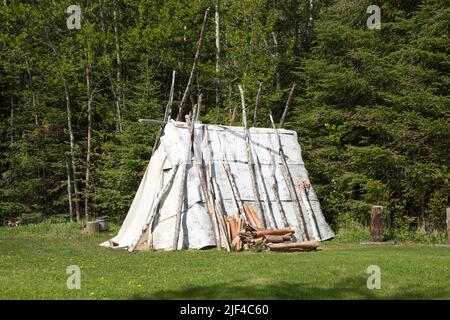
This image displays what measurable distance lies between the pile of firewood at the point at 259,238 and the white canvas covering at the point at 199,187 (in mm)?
589

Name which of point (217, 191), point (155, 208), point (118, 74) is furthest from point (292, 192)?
point (118, 74)

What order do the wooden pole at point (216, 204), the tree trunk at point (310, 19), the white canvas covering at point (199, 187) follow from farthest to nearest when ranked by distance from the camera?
1. the tree trunk at point (310, 19)
2. the white canvas covering at point (199, 187)
3. the wooden pole at point (216, 204)

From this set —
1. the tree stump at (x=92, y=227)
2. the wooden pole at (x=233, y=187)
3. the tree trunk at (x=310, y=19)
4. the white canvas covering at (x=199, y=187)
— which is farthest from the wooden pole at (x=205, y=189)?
the tree trunk at (x=310, y=19)

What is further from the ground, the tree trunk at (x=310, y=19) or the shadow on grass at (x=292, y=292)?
the tree trunk at (x=310, y=19)

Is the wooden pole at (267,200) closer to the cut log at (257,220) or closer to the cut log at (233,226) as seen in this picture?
the cut log at (257,220)

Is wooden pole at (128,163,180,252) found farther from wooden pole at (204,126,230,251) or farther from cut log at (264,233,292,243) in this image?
cut log at (264,233,292,243)

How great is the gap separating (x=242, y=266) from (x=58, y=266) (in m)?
3.79

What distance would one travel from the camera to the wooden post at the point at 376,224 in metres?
16.0

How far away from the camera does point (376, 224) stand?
16.1 m

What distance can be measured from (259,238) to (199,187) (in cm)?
226

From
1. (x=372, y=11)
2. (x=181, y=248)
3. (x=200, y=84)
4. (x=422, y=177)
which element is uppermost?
(x=372, y=11)
